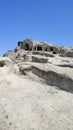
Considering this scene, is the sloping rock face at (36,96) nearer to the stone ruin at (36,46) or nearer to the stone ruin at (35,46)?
the stone ruin at (36,46)

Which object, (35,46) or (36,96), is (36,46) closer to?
(35,46)

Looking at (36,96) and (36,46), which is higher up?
(36,46)

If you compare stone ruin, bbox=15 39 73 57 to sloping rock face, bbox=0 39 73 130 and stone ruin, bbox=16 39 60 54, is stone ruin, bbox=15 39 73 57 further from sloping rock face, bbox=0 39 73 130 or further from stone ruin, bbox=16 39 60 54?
sloping rock face, bbox=0 39 73 130

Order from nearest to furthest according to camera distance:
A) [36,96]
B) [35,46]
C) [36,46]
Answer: [36,96]
[36,46]
[35,46]

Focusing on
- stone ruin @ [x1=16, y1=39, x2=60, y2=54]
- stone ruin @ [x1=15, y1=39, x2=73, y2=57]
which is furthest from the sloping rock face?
stone ruin @ [x1=16, y1=39, x2=60, y2=54]

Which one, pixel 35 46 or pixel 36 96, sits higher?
pixel 35 46

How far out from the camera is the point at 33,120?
35.7 ft

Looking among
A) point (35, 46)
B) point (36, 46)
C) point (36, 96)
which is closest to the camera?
point (36, 96)

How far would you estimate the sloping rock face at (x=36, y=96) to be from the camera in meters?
10.8

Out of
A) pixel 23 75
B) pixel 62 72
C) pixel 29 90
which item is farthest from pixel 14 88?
pixel 62 72

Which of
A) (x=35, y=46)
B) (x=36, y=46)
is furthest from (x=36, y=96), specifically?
(x=35, y=46)

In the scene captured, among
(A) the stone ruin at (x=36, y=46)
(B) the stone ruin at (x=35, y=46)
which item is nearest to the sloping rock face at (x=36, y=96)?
(A) the stone ruin at (x=36, y=46)

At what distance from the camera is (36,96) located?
12.6 meters

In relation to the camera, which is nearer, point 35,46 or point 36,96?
point 36,96
